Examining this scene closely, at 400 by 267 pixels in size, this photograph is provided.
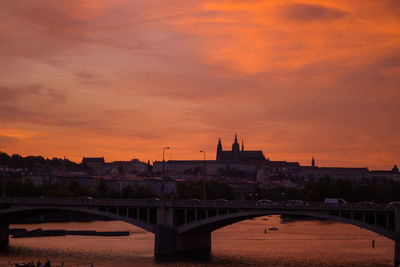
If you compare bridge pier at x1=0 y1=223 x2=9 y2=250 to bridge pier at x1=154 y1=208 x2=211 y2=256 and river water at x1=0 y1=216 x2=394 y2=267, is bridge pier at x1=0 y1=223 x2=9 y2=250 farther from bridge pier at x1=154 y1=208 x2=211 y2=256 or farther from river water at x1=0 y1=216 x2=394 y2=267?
bridge pier at x1=154 y1=208 x2=211 y2=256

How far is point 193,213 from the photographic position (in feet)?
290

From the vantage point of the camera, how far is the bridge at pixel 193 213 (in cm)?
7581

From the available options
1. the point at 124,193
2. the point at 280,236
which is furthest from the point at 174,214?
the point at 124,193

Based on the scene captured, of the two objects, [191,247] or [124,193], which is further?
[124,193]

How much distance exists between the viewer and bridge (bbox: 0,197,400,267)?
75.8 meters

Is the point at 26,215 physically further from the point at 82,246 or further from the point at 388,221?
the point at 388,221

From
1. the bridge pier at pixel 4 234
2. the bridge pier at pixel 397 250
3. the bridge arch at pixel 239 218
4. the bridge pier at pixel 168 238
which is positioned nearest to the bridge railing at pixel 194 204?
the bridge arch at pixel 239 218

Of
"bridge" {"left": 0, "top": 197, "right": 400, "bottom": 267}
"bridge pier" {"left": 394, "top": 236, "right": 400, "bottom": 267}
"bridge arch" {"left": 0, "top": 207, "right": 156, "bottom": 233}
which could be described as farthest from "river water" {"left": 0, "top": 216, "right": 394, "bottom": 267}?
"bridge arch" {"left": 0, "top": 207, "right": 156, "bottom": 233}

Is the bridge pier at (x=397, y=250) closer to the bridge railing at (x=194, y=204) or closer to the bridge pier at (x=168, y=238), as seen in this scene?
the bridge railing at (x=194, y=204)

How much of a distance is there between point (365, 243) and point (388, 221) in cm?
2821

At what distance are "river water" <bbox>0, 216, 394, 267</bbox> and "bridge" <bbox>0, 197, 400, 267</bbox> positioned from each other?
299 centimetres

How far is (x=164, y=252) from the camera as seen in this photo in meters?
83.9

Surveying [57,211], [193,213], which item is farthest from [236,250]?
[57,211]

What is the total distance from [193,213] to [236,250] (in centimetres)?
820
